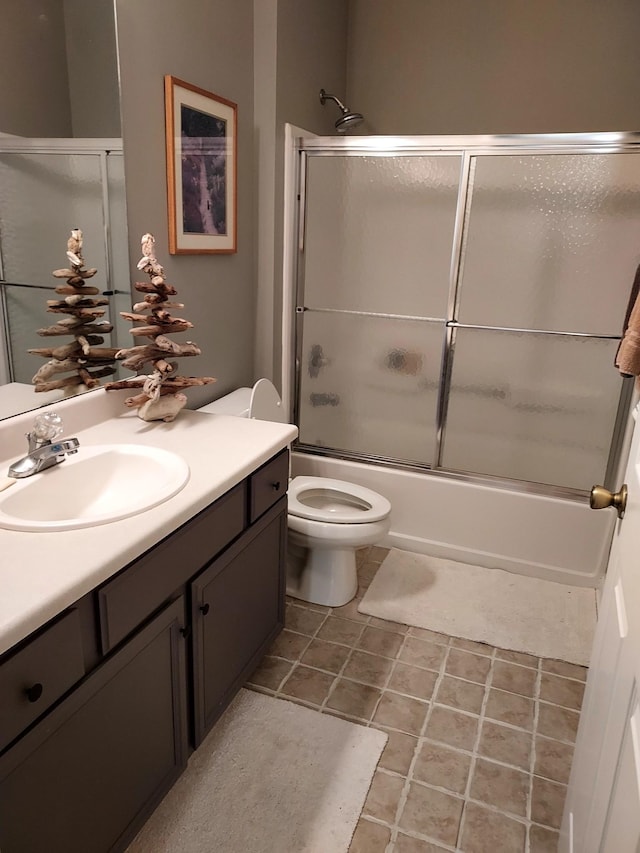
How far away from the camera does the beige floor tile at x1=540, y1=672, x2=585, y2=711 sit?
199 centimetres

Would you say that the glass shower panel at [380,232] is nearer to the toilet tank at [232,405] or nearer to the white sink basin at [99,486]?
the toilet tank at [232,405]

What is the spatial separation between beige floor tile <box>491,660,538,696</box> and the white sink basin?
4.33 feet

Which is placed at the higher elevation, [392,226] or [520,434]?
[392,226]

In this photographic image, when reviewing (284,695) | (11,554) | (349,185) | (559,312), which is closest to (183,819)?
(284,695)

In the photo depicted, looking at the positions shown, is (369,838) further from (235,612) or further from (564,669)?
(564,669)

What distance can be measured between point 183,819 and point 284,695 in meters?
0.50

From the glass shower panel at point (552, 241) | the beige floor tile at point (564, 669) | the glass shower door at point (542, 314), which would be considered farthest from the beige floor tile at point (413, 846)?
the glass shower panel at point (552, 241)

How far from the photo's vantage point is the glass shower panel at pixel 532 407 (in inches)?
101

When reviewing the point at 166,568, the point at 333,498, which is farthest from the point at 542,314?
the point at 166,568

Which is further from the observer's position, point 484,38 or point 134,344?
point 484,38

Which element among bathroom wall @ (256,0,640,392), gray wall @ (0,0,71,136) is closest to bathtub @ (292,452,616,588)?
bathroom wall @ (256,0,640,392)

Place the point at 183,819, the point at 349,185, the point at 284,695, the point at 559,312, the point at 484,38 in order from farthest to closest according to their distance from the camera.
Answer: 1. the point at 484,38
2. the point at 349,185
3. the point at 559,312
4. the point at 284,695
5. the point at 183,819

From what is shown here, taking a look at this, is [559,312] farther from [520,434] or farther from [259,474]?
[259,474]

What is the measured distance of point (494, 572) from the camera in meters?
2.73
